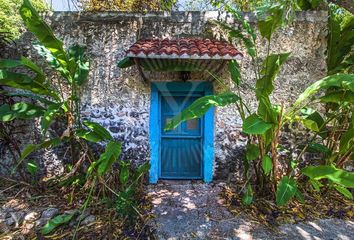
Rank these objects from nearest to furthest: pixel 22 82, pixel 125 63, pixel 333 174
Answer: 1. pixel 333 174
2. pixel 22 82
3. pixel 125 63

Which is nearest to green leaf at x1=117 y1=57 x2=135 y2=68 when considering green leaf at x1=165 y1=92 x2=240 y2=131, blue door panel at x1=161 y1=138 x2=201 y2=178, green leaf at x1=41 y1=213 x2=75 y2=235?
blue door panel at x1=161 y1=138 x2=201 y2=178

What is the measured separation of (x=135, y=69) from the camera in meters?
4.66

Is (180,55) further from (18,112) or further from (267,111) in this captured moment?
(18,112)

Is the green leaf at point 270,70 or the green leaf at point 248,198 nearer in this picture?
the green leaf at point 270,70

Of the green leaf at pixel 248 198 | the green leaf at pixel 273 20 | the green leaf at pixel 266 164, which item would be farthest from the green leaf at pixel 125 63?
the green leaf at pixel 248 198

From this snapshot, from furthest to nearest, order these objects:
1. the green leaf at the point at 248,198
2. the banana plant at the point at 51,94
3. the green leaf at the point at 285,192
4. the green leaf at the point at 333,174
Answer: the green leaf at the point at 248,198
the banana plant at the point at 51,94
the green leaf at the point at 285,192
the green leaf at the point at 333,174

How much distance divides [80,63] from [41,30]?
2.79ft

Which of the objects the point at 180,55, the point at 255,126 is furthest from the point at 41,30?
the point at 255,126

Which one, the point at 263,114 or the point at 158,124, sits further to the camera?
the point at 158,124

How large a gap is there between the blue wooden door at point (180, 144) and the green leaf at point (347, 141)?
206 cm

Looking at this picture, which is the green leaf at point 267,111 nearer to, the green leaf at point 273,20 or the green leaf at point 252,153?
the green leaf at point 252,153

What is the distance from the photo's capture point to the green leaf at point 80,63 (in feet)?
14.0

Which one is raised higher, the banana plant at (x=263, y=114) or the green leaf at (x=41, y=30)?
the green leaf at (x=41, y=30)

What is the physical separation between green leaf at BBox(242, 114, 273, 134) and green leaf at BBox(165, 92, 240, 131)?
0.32 m
